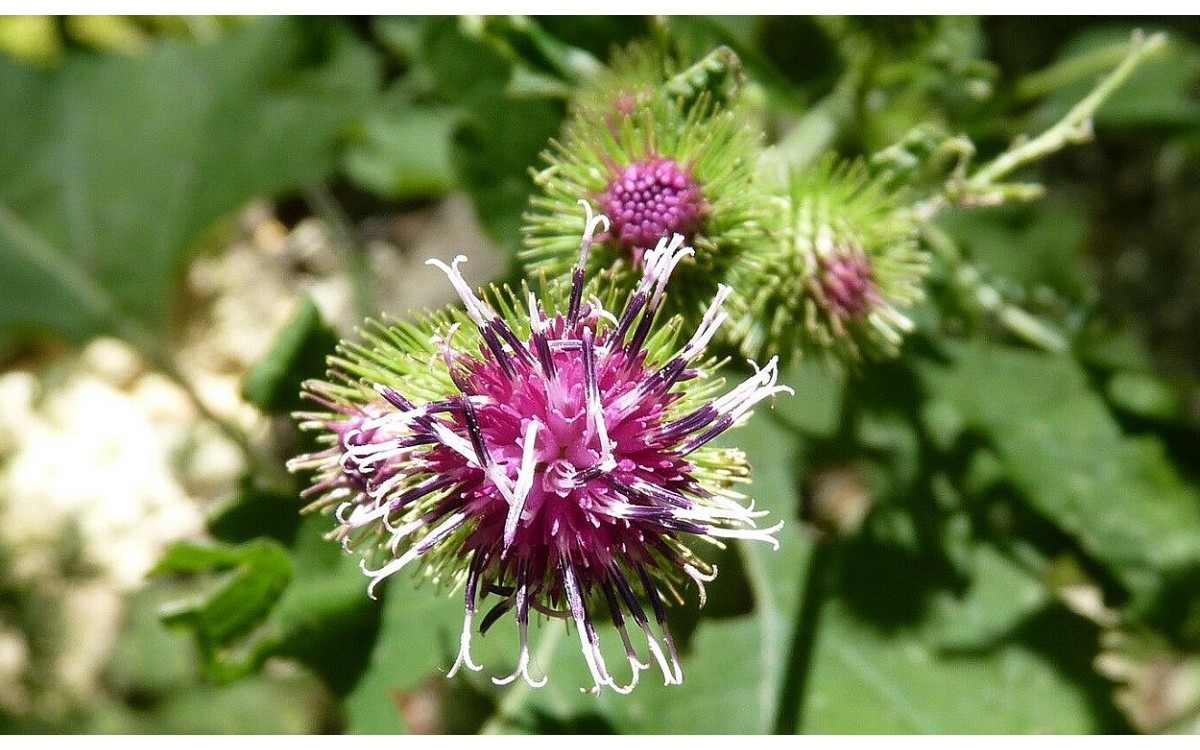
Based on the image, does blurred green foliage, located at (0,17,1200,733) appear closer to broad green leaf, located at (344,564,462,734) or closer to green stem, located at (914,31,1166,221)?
broad green leaf, located at (344,564,462,734)

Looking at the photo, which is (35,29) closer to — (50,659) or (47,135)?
(47,135)

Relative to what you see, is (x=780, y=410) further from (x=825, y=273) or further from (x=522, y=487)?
(x=522, y=487)

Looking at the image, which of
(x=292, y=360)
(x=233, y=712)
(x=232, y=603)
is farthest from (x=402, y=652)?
(x=233, y=712)

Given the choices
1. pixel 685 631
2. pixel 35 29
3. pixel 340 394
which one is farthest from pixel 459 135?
pixel 35 29

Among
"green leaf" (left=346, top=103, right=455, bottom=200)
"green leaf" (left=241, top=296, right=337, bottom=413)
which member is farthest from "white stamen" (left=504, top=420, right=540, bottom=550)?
"green leaf" (left=346, top=103, right=455, bottom=200)

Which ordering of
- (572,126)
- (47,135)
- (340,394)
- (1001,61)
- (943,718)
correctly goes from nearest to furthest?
1. (340,394)
2. (572,126)
3. (943,718)
4. (47,135)
5. (1001,61)

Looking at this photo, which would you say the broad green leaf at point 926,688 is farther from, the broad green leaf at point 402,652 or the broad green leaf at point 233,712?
the broad green leaf at point 233,712
